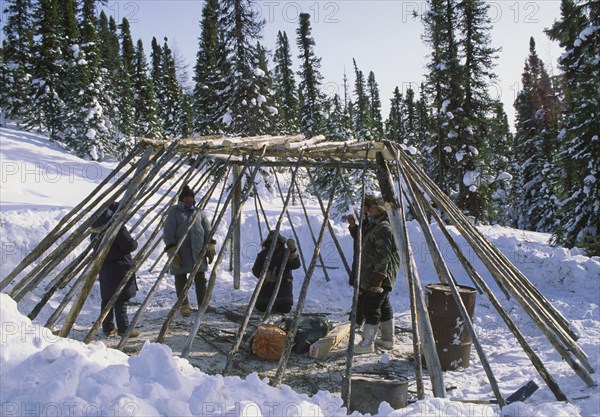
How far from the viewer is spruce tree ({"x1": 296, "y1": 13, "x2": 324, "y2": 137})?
24406 mm

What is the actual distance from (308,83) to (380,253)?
22175 millimetres

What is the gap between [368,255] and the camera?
541 cm

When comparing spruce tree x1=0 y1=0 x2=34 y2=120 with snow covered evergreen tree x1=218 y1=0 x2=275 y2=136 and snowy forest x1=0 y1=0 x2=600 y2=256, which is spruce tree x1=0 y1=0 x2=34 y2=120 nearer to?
snowy forest x1=0 y1=0 x2=600 y2=256

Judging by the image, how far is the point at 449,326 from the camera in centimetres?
482

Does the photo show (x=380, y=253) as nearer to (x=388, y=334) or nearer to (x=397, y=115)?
(x=388, y=334)

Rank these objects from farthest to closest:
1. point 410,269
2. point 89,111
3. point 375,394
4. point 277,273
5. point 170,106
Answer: point 170,106, point 89,111, point 277,273, point 410,269, point 375,394

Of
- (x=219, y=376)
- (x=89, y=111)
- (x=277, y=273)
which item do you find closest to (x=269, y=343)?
(x=277, y=273)

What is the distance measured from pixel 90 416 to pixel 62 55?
26.7 m

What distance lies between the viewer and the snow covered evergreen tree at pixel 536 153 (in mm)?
23422

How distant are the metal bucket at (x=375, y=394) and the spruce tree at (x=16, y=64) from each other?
27017mm

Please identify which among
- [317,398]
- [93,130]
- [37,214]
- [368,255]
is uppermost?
[93,130]

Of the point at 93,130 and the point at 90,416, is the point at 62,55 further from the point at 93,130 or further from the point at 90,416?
the point at 90,416

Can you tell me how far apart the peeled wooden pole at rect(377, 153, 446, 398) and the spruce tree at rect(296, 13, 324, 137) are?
60.1 ft

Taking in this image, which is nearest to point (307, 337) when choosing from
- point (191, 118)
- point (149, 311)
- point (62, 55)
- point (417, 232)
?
point (149, 311)
